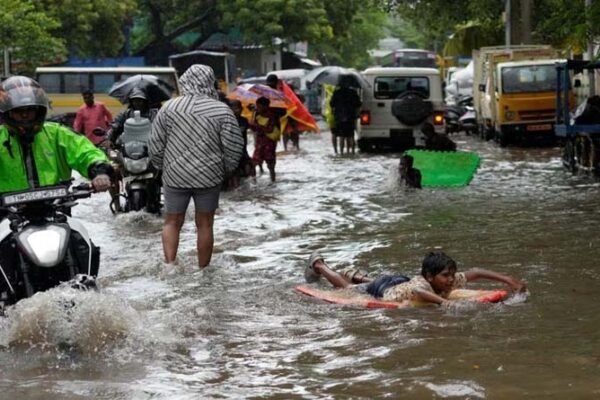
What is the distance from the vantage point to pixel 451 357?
270 inches

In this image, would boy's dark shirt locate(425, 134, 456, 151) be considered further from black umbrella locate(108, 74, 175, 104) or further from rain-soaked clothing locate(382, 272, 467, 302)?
rain-soaked clothing locate(382, 272, 467, 302)

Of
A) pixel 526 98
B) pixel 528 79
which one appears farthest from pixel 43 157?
pixel 528 79

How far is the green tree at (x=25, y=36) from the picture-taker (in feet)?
109

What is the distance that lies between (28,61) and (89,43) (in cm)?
1365

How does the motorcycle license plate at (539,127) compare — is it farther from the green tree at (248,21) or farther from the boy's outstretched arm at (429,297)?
the green tree at (248,21)

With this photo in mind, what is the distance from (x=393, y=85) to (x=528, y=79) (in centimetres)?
311

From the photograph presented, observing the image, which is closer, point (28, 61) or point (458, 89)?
point (28, 61)

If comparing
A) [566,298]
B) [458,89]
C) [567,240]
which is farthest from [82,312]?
[458,89]

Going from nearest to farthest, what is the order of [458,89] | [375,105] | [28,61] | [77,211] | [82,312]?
1. [82,312]
2. [77,211]
3. [375,105]
4. [28,61]
5. [458,89]

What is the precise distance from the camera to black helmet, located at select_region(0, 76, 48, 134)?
6871 millimetres

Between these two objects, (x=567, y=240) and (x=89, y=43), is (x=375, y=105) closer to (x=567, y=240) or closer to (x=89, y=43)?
(x=567, y=240)

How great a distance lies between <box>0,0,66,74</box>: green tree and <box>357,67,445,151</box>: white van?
460 inches

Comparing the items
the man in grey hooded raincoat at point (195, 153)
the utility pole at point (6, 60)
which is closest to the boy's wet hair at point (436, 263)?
the man in grey hooded raincoat at point (195, 153)

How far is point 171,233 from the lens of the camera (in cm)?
1034
